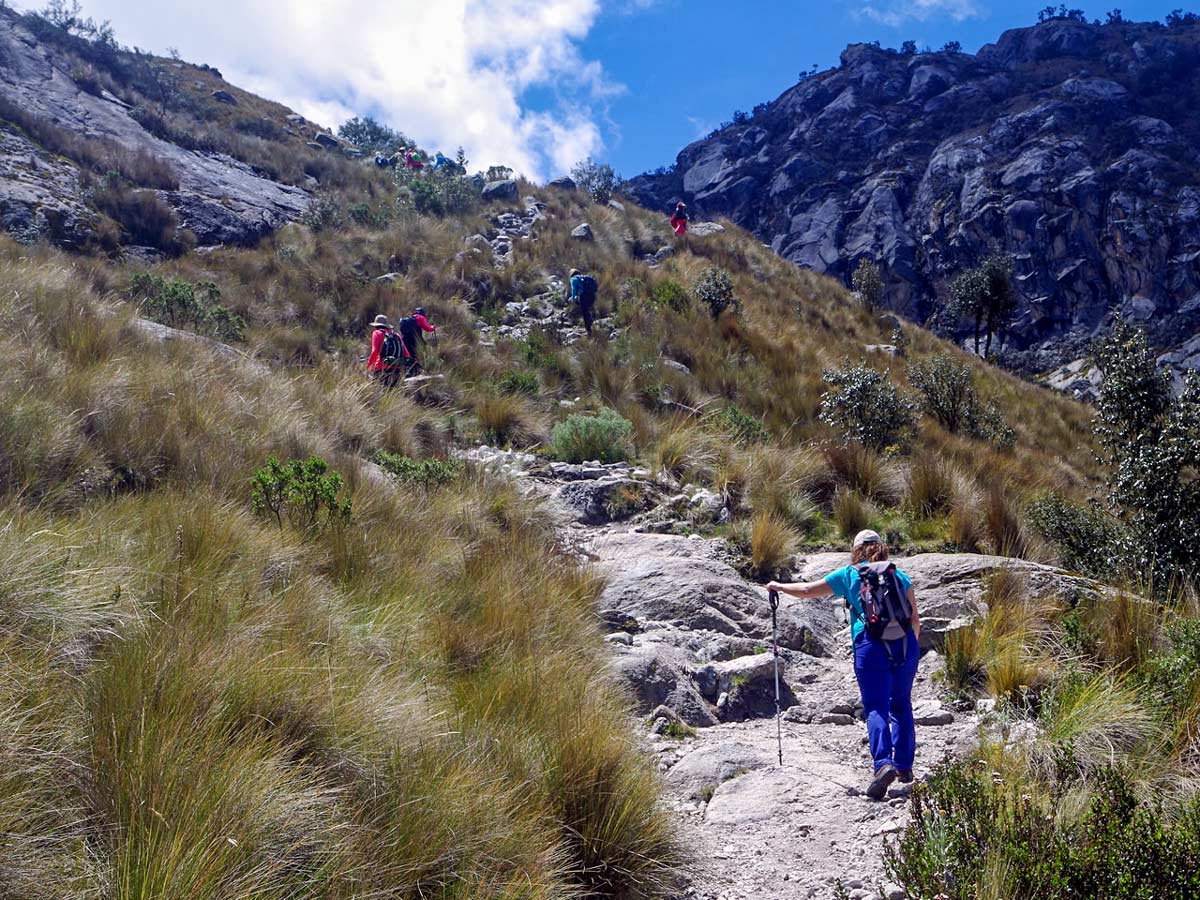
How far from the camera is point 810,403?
12164mm

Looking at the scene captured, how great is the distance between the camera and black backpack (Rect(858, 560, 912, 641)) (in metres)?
3.93

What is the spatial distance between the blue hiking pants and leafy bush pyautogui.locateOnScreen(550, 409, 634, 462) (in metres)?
5.64

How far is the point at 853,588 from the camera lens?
4273 millimetres

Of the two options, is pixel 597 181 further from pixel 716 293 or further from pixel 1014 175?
pixel 1014 175

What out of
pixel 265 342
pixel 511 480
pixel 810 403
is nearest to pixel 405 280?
pixel 265 342

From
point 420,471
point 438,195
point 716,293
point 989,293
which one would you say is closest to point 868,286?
point 989,293

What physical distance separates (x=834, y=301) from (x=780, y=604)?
1890 centimetres

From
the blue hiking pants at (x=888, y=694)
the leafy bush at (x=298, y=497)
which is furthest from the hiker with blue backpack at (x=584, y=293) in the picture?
the blue hiking pants at (x=888, y=694)

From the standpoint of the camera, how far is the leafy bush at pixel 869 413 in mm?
10335

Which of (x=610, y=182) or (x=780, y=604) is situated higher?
(x=610, y=182)

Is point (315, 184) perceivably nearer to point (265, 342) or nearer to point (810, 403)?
point (265, 342)

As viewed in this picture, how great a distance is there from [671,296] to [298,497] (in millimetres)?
13077

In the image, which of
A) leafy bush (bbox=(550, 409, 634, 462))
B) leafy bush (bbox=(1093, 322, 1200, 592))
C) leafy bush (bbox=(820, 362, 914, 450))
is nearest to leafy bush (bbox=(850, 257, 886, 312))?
leafy bush (bbox=(820, 362, 914, 450))

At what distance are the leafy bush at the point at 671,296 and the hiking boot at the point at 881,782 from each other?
1322 cm
